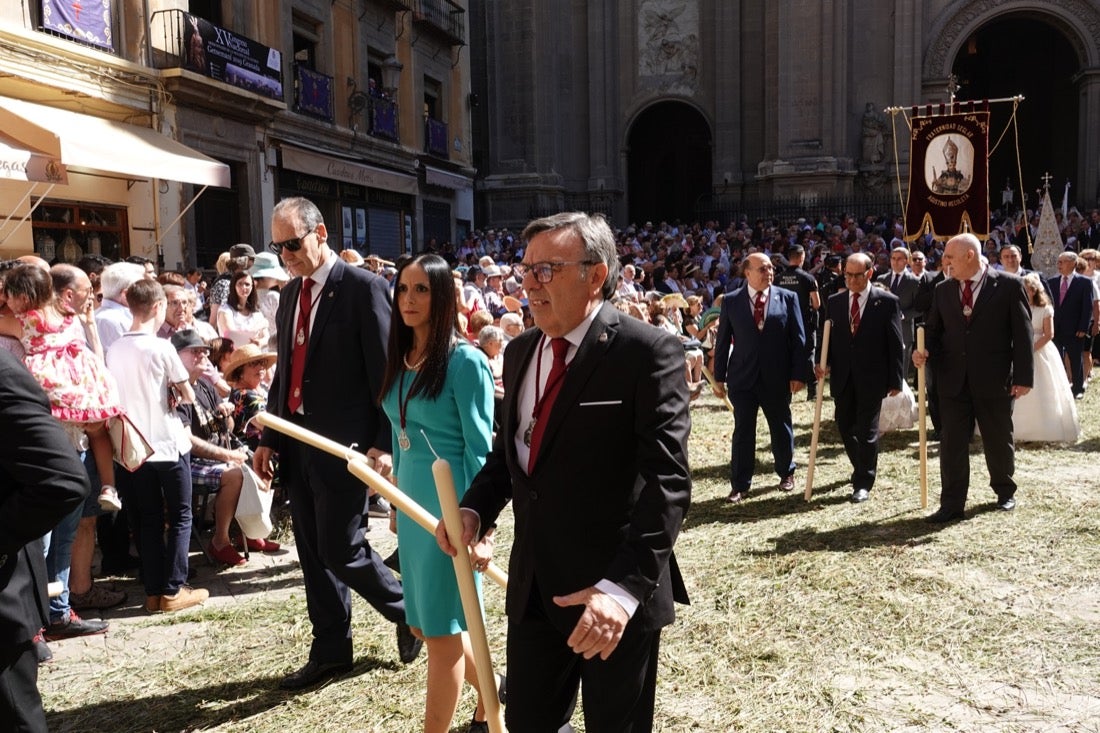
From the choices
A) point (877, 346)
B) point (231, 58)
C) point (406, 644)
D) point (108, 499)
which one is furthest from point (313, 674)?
point (231, 58)

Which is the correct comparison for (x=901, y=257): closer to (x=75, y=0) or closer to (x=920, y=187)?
(x=920, y=187)

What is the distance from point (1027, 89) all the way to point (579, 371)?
132ft

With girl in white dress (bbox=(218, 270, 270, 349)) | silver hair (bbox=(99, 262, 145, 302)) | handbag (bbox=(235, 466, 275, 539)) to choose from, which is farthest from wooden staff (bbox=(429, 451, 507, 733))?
girl in white dress (bbox=(218, 270, 270, 349))

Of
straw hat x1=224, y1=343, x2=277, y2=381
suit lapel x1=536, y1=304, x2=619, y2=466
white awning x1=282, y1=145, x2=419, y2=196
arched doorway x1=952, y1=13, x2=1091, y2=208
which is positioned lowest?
straw hat x1=224, y1=343, x2=277, y2=381

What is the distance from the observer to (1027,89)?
36562mm

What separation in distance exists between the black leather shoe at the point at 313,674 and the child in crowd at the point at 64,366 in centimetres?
156

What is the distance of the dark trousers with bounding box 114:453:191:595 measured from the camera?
5594 millimetres

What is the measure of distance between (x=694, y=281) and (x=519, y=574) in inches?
670

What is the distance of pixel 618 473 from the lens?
271 cm

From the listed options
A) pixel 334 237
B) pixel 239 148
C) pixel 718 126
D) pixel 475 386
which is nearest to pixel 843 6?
pixel 718 126

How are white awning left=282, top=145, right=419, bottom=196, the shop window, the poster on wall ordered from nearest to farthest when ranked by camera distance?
the shop window
the poster on wall
white awning left=282, top=145, right=419, bottom=196

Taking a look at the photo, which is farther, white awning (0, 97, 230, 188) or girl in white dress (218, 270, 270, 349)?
white awning (0, 97, 230, 188)

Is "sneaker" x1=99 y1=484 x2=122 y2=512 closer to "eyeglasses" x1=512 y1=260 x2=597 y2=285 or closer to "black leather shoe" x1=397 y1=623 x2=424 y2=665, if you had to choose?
"black leather shoe" x1=397 y1=623 x2=424 y2=665

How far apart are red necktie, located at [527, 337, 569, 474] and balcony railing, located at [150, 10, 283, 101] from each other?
53.5 ft
